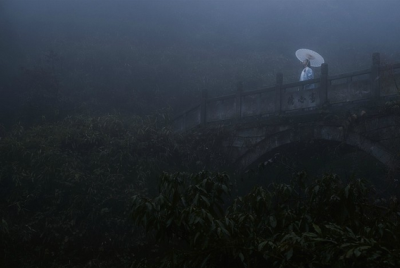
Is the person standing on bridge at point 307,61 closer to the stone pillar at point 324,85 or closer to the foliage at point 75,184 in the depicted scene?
the stone pillar at point 324,85

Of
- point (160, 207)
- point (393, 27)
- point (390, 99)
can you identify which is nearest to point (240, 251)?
point (160, 207)

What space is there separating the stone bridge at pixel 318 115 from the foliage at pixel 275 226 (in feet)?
15.3

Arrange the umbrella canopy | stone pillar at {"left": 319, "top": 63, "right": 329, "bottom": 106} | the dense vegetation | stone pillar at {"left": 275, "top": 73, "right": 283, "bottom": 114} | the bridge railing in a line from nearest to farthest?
the bridge railing < the dense vegetation < stone pillar at {"left": 319, "top": 63, "right": 329, "bottom": 106} < stone pillar at {"left": 275, "top": 73, "right": 283, "bottom": 114} < the umbrella canopy

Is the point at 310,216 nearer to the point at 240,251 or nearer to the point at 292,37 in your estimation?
the point at 240,251

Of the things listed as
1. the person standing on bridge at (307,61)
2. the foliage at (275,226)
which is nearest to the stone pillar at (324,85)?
the person standing on bridge at (307,61)

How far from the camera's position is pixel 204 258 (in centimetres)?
477

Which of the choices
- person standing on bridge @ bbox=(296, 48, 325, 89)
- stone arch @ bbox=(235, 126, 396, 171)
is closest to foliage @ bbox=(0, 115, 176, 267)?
stone arch @ bbox=(235, 126, 396, 171)


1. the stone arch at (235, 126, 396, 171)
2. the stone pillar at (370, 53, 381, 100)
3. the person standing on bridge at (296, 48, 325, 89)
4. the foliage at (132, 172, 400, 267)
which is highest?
the person standing on bridge at (296, 48, 325, 89)

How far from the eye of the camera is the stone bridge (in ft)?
35.7

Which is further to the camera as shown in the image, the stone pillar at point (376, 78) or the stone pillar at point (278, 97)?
the stone pillar at point (278, 97)

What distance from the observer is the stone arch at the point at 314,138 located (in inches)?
434

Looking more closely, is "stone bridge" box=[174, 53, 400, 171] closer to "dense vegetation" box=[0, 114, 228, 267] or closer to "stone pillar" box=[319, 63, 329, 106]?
"stone pillar" box=[319, 63, 329, 106]

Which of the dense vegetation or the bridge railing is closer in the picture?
the bridge railing

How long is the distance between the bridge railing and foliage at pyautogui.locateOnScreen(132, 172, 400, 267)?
5591 mm
